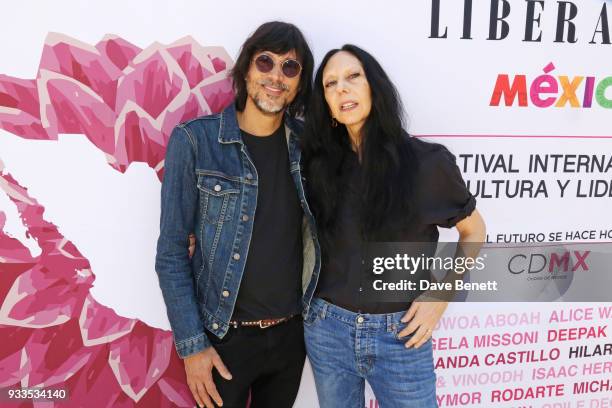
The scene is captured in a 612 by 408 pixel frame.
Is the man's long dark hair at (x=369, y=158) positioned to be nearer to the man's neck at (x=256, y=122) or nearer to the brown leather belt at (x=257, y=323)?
the man's neck at (x=256, y=122)

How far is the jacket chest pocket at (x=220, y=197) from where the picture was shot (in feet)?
4.71

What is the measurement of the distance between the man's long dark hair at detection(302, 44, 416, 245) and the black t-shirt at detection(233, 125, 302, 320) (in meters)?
0.09

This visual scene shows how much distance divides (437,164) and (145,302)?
1.32 m

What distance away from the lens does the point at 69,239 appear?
5.91ft

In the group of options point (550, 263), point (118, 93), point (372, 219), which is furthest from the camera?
point (550, 263)

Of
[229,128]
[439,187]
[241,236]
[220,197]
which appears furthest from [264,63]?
[439,187]

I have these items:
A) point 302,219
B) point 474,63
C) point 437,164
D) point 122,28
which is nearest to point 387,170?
point 437,164

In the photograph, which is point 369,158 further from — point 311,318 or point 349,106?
point 311,318

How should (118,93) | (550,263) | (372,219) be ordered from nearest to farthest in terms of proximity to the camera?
(372,219) < (118,93) < (550,263)

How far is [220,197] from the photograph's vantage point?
145cm

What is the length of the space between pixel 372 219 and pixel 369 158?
192 mm

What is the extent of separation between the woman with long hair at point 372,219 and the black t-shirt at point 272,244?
10 centimetres

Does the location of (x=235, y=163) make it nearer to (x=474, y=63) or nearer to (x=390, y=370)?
(x=390, y=370)

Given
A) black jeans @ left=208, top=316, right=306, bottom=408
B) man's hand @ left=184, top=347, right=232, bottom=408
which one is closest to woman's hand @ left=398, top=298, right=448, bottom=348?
black jeans @ left=208, top=316, right=306, bottom=408
